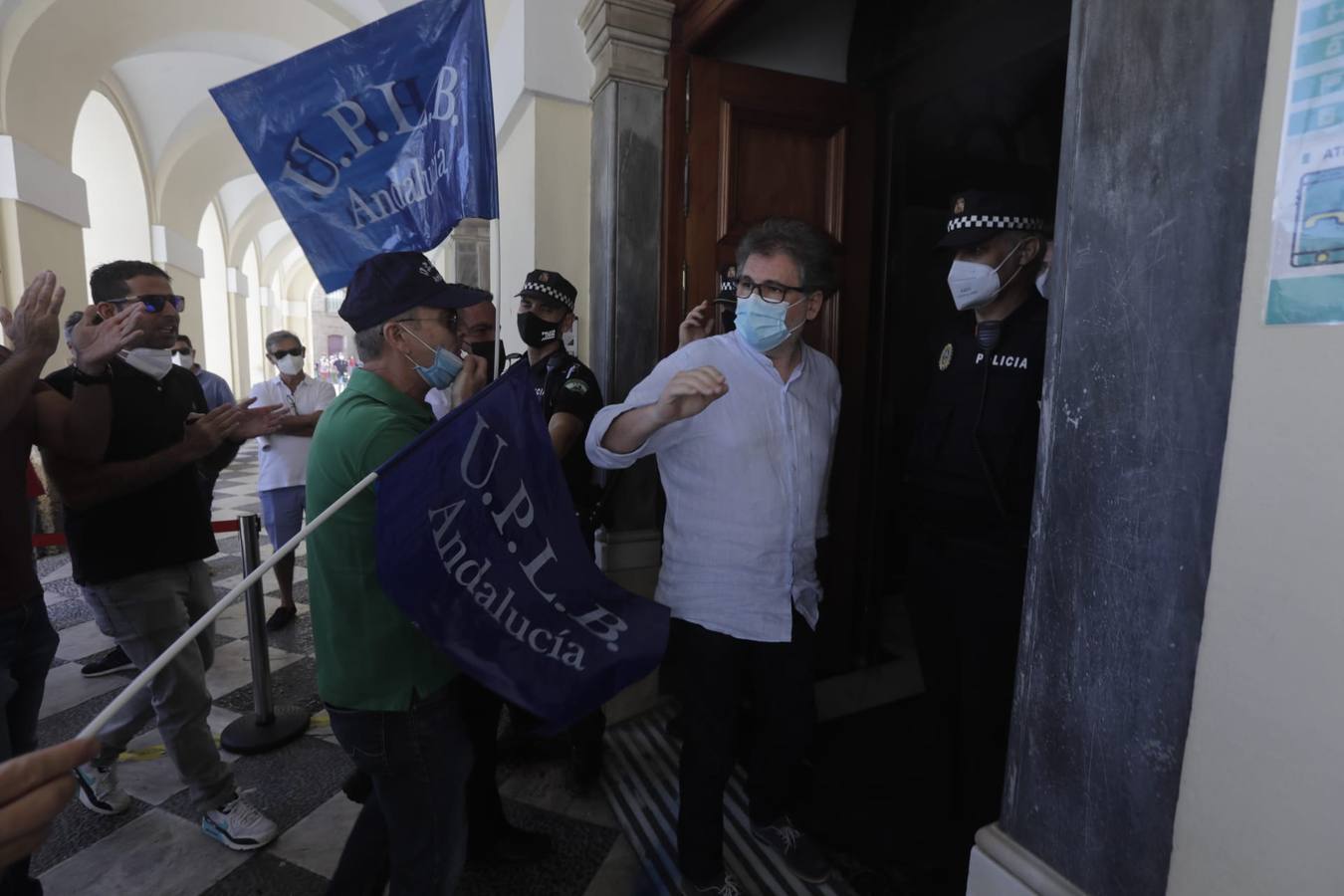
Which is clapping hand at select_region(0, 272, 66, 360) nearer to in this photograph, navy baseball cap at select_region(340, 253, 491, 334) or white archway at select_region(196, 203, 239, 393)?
navy baseball cap at select_region(340, 253, 491, 334)

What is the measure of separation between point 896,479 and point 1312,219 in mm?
3415

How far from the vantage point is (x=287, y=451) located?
386cm

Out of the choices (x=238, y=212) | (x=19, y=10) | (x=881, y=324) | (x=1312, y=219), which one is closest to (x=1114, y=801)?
(x=1312, y=219)

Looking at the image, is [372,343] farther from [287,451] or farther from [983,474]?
[287,451]

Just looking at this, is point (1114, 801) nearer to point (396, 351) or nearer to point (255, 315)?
point (396, 351)

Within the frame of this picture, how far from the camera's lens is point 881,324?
3.21 metres

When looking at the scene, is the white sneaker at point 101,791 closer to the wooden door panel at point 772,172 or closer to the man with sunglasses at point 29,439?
the man with sunglasses at point 29,439

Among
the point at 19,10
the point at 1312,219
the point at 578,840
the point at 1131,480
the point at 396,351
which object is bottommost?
the point at 578,840

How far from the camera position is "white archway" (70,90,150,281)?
33.0ft

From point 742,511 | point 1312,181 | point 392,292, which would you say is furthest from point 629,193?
point 1312,181

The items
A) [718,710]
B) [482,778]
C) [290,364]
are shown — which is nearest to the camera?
[718,710]

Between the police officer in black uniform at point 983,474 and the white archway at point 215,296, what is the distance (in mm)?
17791

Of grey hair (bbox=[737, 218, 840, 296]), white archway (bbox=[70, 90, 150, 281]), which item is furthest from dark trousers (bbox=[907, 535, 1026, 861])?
white archway (bbox=[70, 90, 150, 281])

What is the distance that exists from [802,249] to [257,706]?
9.18 ft
